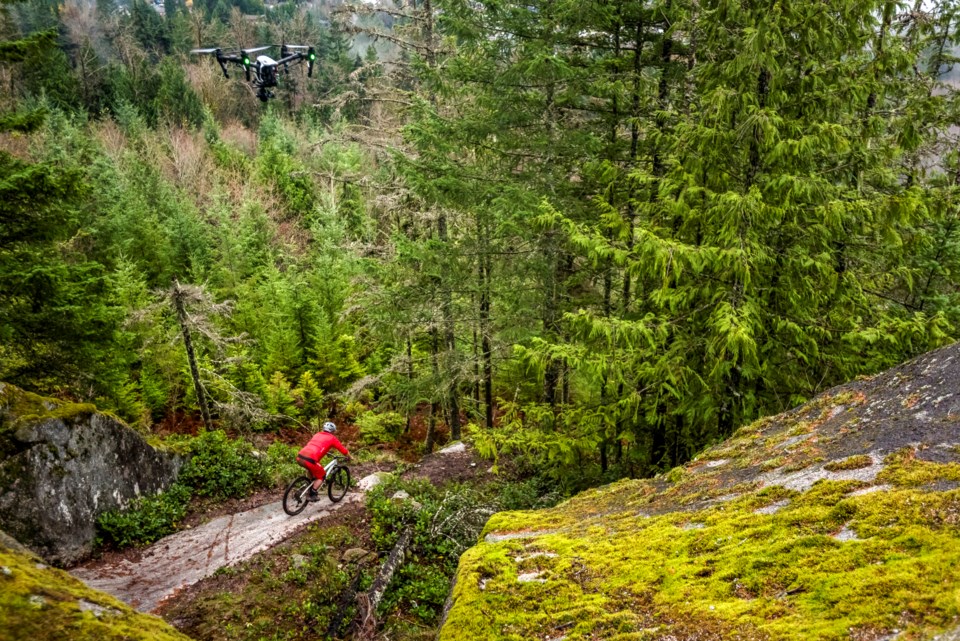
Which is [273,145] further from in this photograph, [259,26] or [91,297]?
[259,26]

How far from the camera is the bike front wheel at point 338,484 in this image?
1159 cm

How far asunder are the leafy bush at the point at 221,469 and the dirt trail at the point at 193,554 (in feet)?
4.00

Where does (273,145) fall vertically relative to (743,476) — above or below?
above

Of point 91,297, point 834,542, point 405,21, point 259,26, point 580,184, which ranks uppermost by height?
point 259,26

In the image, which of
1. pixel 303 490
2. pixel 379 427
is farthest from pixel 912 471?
pixel 379 427

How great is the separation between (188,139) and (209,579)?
39493 mm

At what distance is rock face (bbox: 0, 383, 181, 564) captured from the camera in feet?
30.4

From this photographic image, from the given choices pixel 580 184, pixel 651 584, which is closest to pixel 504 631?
pixel 651 584

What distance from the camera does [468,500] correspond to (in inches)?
401

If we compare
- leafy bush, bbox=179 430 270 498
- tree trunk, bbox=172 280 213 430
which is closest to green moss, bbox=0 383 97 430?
leafy bush, bbox=179 430 270 498

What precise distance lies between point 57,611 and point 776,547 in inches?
129

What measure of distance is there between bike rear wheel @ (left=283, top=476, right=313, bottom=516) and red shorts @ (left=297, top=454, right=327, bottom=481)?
422mm

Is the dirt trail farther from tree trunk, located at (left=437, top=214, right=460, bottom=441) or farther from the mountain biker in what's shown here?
tree trunk, located at (left=437, top=214, right=460, bottom=441)

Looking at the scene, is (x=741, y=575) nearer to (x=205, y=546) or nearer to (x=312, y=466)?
(x=312, y=466)
